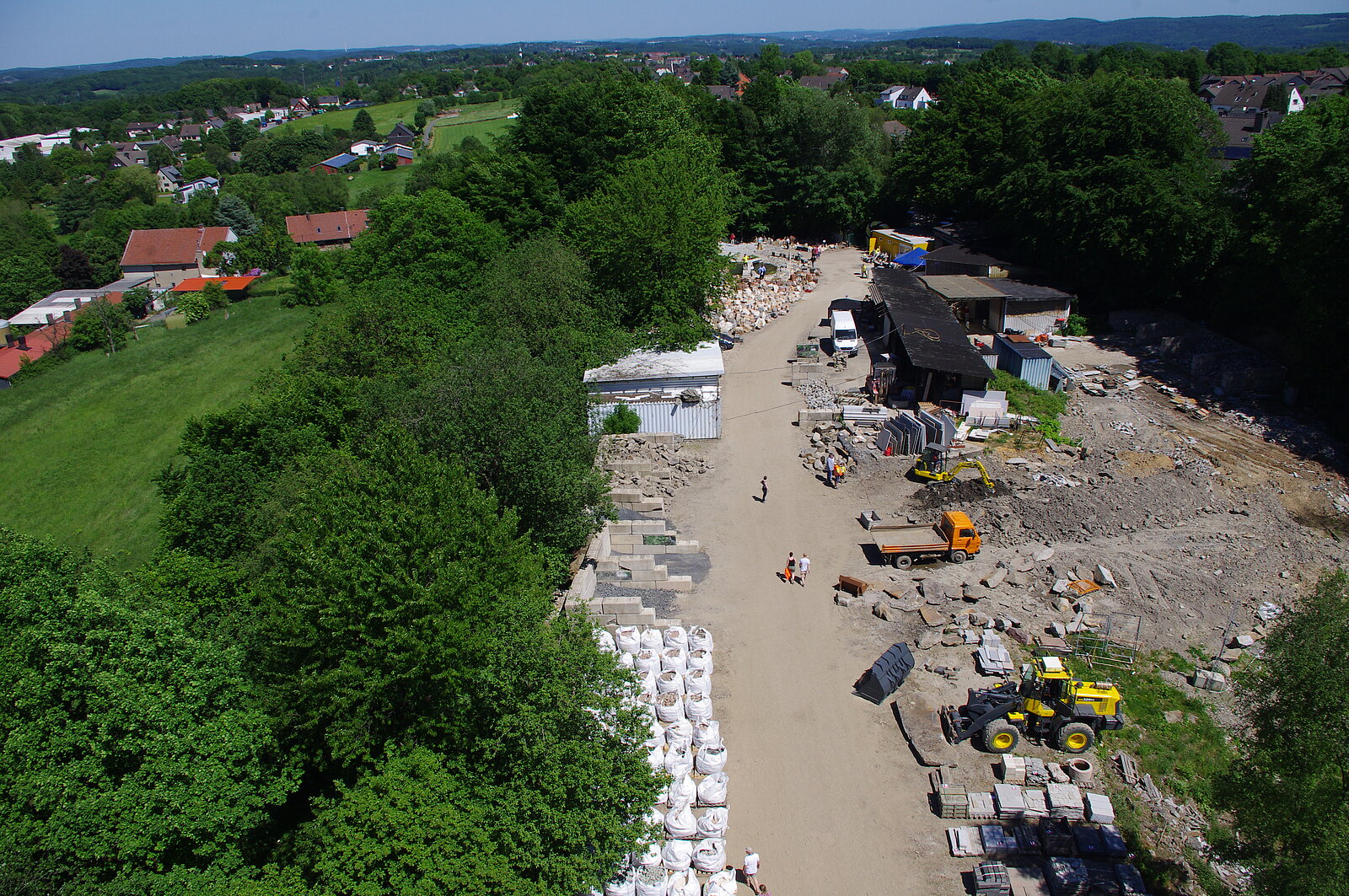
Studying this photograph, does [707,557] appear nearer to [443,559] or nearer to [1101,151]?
[443,559]

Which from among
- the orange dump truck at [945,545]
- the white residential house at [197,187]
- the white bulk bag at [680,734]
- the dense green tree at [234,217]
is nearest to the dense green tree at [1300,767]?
the white bulk bag at [680,734]

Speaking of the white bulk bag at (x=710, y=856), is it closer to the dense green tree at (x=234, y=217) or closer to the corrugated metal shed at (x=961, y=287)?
the corrugated metal shed at (x=961, y=287)

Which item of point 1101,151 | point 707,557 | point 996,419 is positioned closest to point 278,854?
point 707,557

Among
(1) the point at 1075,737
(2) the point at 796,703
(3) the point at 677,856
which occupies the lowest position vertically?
(2) the point at 796,703

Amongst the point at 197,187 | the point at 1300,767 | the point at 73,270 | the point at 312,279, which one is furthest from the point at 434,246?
the point at 197,187

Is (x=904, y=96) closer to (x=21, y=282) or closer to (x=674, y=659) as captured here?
(x=21, y=282)

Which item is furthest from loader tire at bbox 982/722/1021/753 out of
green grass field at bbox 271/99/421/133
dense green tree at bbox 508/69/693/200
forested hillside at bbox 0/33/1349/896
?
green grass field at bbox 271/99/421/133

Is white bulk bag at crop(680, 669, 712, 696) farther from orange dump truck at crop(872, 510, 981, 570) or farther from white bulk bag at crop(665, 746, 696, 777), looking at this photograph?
orange dump truck at crop(872, 510, 981, 570)
